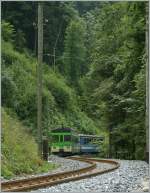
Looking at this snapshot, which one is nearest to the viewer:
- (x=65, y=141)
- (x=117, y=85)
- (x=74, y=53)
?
(x=117, y=85)

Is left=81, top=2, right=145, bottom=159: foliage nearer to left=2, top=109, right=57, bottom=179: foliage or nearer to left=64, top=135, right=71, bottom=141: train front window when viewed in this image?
left=64, top=135, right=71, bottom=141: train front window

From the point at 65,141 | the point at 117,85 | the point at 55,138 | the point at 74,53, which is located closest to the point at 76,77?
the point at 74,53

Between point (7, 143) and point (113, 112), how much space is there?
22.7 m

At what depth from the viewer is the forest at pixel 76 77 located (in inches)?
1010

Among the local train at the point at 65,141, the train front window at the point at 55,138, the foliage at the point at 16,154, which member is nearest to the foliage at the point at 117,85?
the local train at the point at 65,141

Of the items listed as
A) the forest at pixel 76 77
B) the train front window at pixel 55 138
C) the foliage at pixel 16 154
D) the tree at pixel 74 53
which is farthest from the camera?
the tree at pixel 74 53

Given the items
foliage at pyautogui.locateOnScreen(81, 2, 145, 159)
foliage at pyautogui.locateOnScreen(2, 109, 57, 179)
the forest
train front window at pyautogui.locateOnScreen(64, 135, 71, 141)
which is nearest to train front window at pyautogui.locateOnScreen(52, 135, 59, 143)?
train front window at pyautogui.locateOnScreen(64, 135, 71, 141)

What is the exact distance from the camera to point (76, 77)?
79125mm

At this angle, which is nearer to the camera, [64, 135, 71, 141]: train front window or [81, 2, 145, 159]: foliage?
[81, 2, 145, 159]: foliage

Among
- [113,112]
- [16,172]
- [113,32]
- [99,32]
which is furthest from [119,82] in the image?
[16,172]

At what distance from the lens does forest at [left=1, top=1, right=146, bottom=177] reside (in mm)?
25656

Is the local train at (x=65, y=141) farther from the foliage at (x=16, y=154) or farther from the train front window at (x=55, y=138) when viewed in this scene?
the foliage at (x=16, y=154)

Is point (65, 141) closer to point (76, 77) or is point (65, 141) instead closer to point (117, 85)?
point (117, 85)

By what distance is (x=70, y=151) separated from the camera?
4241cm
